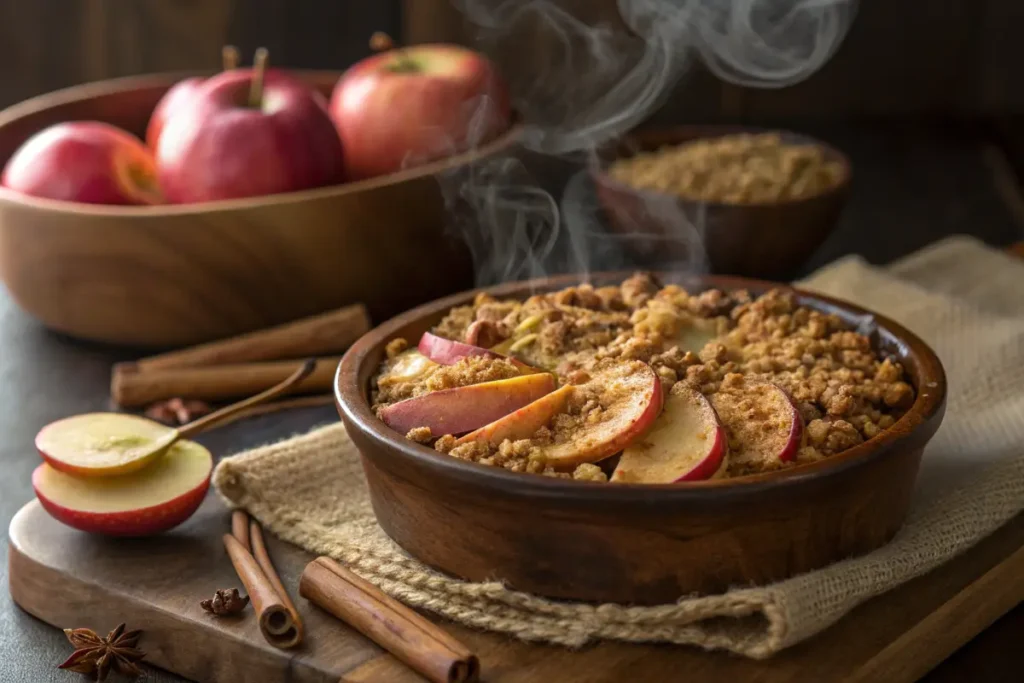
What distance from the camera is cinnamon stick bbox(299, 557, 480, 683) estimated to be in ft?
3.41

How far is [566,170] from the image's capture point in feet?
6.92

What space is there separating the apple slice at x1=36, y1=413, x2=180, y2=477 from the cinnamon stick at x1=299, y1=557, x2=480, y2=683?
0.78 ft

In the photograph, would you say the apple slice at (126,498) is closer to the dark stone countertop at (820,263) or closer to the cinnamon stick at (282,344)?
the dark stone countertop at (820,263)

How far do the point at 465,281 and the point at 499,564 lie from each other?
2.84 ft

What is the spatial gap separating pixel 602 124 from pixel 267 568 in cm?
101

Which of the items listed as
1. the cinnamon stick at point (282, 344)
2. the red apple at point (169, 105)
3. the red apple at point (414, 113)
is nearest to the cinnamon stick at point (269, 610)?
the cinnamon stick at point (282, 344)

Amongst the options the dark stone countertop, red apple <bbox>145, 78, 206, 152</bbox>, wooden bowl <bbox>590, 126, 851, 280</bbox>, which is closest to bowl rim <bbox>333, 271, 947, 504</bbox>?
the dark stone countertop

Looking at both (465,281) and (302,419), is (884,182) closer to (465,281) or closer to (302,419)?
(465,281)

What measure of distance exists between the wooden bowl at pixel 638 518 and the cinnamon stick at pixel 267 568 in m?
0.12

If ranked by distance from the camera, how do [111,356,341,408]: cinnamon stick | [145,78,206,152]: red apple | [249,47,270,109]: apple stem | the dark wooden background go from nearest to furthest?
[111,356,341,408]: cinnamon stick
[249,47,270,109]: apple stem
[145,78,206,152]: red apple
the dark wooden background

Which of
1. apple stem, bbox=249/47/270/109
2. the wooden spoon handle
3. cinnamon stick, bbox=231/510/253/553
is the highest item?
apple stem, bbox=249/47/270/109

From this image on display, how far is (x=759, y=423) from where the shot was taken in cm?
117

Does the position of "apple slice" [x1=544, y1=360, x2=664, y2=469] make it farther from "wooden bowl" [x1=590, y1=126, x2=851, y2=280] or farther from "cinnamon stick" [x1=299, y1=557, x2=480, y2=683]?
"wooden bowl" [x1=590, y1=126, x2=851, y2=280]

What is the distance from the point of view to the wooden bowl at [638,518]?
3.39 ft
